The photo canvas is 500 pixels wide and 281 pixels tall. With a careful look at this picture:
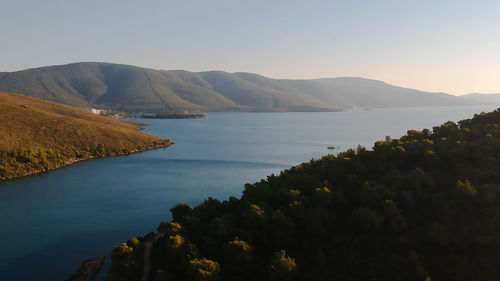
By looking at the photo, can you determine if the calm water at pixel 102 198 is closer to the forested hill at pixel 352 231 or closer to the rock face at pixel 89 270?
the rock face at pixel 89 270

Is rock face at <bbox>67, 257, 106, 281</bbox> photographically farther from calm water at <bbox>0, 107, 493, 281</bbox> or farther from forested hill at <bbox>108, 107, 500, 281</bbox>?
forested hill at <bbox>108, 107, 500, 281</bbox>

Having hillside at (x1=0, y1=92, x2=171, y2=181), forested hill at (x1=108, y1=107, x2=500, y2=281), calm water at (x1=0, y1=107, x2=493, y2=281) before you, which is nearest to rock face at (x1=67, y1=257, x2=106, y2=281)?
calm water at (x1=0, y1=107, x2=493, y2=281)

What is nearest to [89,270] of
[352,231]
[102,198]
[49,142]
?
[352,231]

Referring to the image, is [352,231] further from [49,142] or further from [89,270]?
[49,142]

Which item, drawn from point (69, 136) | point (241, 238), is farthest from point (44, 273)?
point (69, 136)

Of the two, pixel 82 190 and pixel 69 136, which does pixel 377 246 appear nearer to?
pixel 82 190
